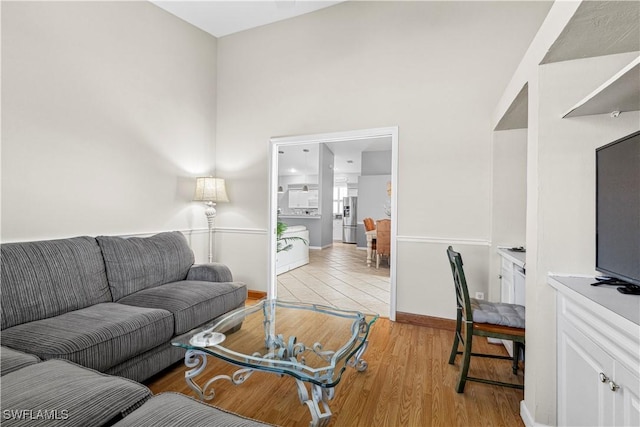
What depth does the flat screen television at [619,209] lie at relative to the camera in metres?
1.20

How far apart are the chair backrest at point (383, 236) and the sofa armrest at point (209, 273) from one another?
364 centimetres

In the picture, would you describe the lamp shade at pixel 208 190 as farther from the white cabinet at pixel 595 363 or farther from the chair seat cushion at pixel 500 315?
the white cabinet at pixel 595 363

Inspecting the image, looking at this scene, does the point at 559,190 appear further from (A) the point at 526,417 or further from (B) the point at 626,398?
(A) the point at 526,417

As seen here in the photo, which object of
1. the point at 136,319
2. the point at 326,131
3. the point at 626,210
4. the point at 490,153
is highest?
the point at 326,131

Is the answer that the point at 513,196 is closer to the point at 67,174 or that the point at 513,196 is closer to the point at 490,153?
the point at 490,153

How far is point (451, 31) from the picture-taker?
2992 mm

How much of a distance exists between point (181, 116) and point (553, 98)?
3585 mm

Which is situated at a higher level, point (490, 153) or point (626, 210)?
point (490, 153)

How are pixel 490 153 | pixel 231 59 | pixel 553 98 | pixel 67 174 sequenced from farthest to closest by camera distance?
pixel 231 59
pixel 490 153
pixel 67 174
pixel 553 98

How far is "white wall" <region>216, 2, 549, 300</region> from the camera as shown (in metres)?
2.87

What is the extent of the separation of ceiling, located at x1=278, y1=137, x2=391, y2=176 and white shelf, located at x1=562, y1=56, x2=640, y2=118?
518 centimetres

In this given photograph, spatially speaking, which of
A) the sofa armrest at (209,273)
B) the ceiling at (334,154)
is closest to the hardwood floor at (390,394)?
the sofa armrest at (209,273)

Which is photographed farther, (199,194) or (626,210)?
(199,194)

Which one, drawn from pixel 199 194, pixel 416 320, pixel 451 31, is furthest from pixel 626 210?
pixel 199 194
